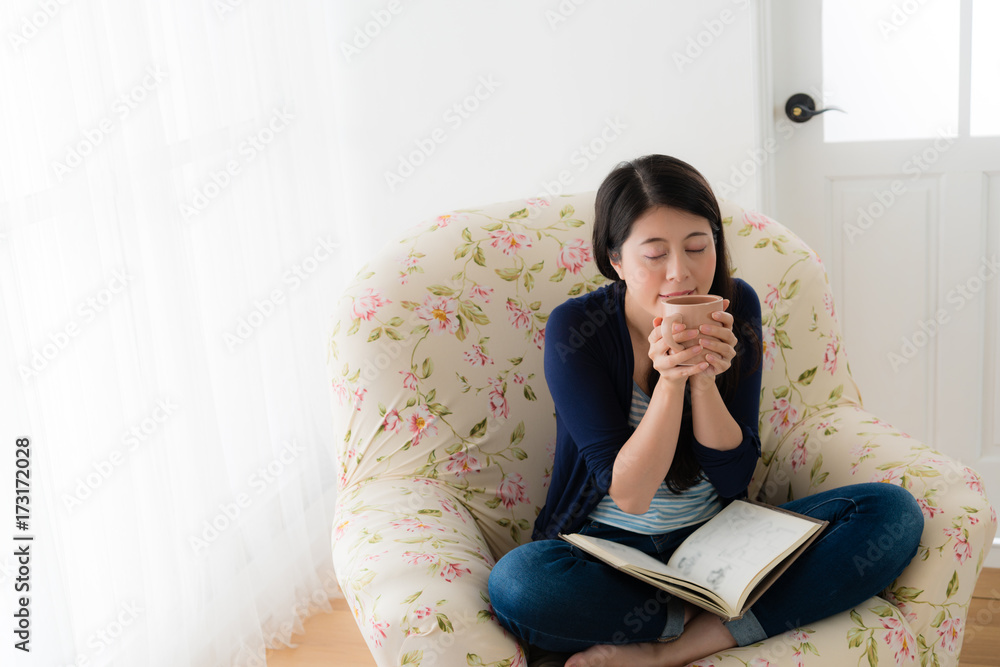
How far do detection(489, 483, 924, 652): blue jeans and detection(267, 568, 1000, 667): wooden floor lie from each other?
2.53 ft

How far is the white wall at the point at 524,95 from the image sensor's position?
2.15 m

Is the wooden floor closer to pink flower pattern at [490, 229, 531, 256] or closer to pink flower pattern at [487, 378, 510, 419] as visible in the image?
pink flower pattern at [487, 378, 510, 419]

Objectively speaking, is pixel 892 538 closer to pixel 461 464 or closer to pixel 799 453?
pixel 799 453

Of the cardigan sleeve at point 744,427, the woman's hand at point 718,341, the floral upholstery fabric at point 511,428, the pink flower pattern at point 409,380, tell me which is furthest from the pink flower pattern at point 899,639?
the pink flower pattern at point 409,380

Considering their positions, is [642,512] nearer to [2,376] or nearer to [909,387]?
[2,376]

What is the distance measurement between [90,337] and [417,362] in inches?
22.3

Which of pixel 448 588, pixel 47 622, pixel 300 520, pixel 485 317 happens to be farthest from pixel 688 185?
pixel 300 520

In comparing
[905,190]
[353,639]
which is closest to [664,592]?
[353,639]

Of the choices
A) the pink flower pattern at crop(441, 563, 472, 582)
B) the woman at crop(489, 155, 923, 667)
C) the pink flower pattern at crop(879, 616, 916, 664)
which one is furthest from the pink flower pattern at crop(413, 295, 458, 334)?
the pink flower pattern at crop(879, 616, 916, 664)

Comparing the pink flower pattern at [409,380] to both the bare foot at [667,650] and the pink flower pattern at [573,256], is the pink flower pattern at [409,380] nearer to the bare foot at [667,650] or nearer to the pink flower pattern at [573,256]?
the pink flower pattern at [573,256]

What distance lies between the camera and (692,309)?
1165 mm

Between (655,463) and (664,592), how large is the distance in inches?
7.0

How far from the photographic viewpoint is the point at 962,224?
209 cm

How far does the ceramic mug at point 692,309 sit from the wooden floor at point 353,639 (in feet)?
3.65
